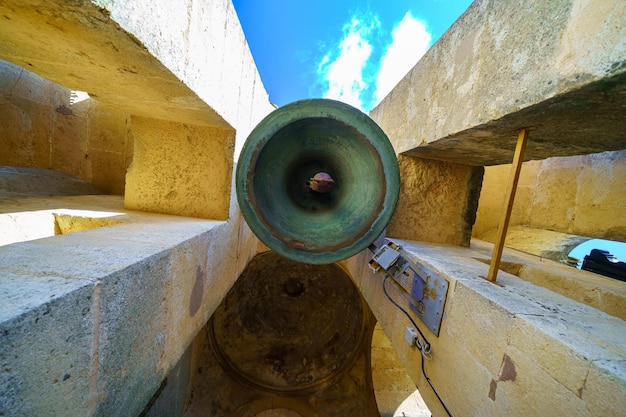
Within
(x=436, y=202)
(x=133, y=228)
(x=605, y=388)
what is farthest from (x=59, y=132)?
(x=605, y=388)

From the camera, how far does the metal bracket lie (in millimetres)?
1379

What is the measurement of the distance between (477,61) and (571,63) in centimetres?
62

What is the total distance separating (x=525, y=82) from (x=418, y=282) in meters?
1.12

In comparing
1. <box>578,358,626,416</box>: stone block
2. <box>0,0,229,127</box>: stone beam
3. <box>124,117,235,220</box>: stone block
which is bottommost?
<box>578,358,626,416</box>: stone block

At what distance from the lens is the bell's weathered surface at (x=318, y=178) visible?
4.05 ft

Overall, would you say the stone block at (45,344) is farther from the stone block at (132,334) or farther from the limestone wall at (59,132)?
the limestone wall at (59,132)

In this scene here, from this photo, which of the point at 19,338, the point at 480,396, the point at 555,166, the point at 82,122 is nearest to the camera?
the point at 19,338

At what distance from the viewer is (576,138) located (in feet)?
4.34

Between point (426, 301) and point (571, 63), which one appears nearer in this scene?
point (571, 63)

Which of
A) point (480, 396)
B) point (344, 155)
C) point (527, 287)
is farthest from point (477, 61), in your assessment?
point (480, 396)

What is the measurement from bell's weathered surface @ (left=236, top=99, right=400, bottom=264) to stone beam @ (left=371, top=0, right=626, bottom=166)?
60cm

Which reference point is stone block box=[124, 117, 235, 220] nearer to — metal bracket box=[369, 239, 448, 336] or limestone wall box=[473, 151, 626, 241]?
metal bracket box=[369, 239, 448, 336]

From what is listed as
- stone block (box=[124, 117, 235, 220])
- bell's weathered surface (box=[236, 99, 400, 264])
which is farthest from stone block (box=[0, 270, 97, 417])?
stone block (box=[124, 117, 235, 220])

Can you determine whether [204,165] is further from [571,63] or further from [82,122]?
[82,122]
